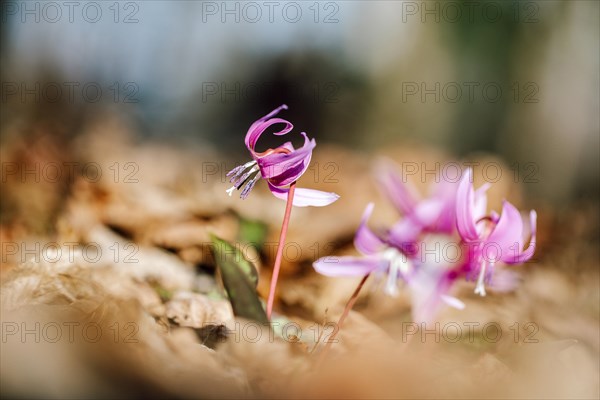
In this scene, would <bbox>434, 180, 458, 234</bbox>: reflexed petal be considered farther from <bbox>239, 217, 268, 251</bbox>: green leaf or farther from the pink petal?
<bbox>239, 217, 268, 251</bbox>: green leaf

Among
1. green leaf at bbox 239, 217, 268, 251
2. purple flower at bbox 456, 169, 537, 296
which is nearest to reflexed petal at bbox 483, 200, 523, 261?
purple flower at bbox 456, 169, 537, 296

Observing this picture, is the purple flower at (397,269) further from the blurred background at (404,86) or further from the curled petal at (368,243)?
the blurred background at (404,86)

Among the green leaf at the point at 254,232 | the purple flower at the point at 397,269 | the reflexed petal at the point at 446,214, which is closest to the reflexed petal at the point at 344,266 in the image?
the purple flower at the point at 397,269

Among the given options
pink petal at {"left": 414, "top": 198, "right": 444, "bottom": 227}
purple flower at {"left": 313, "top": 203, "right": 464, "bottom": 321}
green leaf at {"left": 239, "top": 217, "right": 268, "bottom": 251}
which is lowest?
green leaf at {"left": 239, "top": 217, "right": 268, "bottom": 251}

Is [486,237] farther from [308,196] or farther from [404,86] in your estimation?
[404,86]

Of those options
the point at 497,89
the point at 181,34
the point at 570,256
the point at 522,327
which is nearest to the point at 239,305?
the point at 522,327
